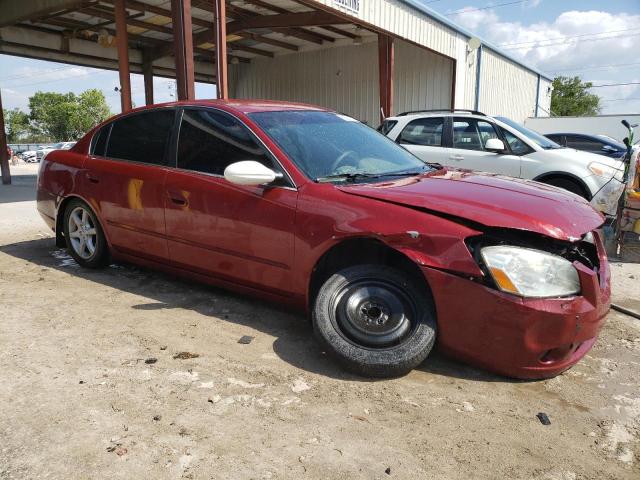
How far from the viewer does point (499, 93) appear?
19.3 meters

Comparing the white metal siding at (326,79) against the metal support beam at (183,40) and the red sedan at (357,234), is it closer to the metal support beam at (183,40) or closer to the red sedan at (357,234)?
the metal support beam at (183,40)

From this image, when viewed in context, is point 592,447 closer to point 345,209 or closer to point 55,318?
point 345,209

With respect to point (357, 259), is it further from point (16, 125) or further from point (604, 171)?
point (16, 125)

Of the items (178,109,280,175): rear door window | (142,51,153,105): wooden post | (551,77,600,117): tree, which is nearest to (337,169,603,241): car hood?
(178,109,280,175): rear door window

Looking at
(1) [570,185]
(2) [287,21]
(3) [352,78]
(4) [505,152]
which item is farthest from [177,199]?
(3) [352,78]

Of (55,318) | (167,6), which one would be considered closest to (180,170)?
(55,318)

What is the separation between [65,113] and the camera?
72312 millimetres

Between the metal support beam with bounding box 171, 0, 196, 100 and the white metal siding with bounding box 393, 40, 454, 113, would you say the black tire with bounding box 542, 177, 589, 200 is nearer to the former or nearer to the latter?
the metal support beam with bounding box 171, 0, 196, 100

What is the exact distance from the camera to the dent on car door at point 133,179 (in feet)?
12.9

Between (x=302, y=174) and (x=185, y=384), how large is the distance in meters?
1.41

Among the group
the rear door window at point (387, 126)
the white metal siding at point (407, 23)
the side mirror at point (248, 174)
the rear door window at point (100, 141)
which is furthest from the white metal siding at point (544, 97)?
the side mirror at point (248, 174)

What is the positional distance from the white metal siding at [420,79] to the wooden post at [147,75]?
8602 millimetres

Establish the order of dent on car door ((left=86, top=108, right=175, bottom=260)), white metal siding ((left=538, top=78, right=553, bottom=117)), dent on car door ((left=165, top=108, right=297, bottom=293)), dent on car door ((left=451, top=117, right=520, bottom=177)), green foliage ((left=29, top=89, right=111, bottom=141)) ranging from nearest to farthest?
dent on car door ((left=165, top=108, right=297, bottom=293)), dent on car door ((left=86, top=108, right=175, bottom=260)), dent on car door ((left=451, top=117, right=520, bottom=177)), white metal siding ((left=538, top=78, right=553, bottom=117)), green foliage ((left=29, top=89, right=111, bottom=141))

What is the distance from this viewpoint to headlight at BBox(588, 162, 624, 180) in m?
6.68
